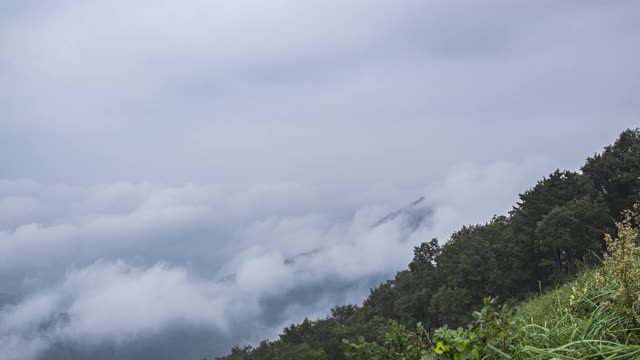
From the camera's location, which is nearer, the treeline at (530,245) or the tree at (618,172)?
the treeline at (530,245)

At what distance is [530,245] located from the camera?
51250 mm

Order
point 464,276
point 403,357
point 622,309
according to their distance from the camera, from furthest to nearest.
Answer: point 464,276 → point 403,357 → point 622,309

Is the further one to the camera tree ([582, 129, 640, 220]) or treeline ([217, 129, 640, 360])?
tree ([582, 129, 640, 220])

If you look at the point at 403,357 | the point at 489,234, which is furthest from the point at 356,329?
the point at 403,357

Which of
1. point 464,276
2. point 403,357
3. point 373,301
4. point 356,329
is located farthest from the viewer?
point 373,301

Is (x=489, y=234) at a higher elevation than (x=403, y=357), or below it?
higher

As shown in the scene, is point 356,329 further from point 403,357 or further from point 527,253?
point 403,357

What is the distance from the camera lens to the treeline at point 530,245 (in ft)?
150

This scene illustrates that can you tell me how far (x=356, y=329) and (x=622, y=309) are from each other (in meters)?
56.3

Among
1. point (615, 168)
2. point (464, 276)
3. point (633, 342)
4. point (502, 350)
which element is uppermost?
point (615, 168)

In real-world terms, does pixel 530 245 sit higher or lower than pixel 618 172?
lower

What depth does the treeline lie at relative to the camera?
4572 cm

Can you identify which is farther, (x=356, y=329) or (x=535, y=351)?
(x=356, y=329)

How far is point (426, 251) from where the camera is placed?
72.5 m
